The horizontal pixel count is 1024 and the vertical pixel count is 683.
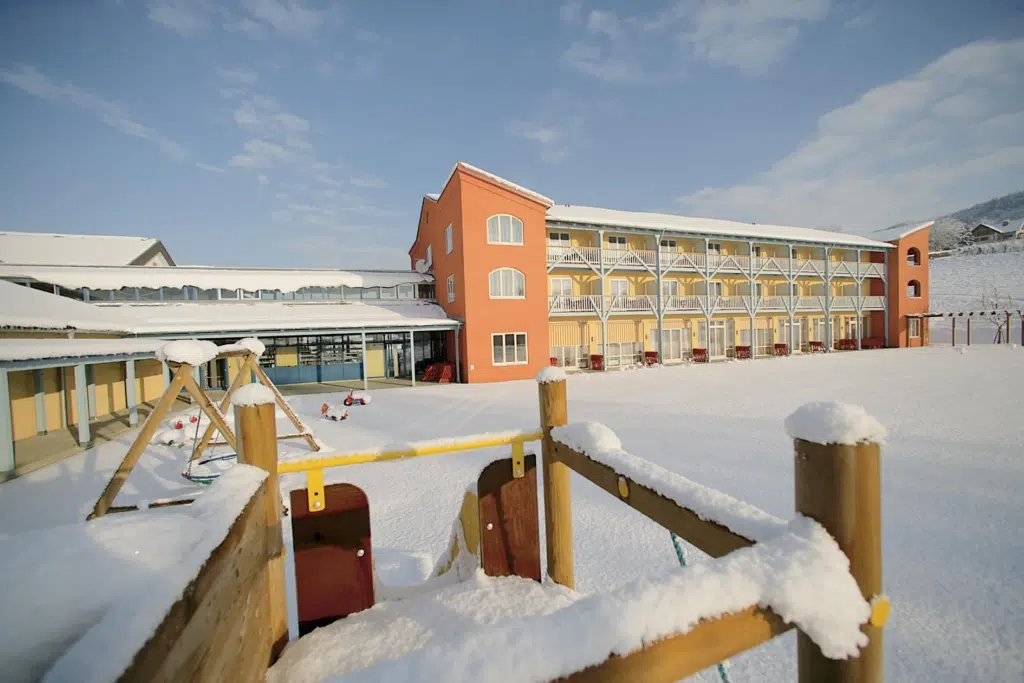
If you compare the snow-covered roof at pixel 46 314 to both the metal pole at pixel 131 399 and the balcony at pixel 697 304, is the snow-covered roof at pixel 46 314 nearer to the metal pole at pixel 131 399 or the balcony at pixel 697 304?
the metal pole at pixel 131 399

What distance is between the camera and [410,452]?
2154 millimetres

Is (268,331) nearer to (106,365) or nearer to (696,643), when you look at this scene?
(106,365)

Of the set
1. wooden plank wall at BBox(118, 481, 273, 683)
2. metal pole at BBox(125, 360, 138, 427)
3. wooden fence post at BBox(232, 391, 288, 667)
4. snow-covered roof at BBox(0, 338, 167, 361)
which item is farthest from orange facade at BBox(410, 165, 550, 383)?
wooden plank wall at BBox(118, 481, 273, 683)

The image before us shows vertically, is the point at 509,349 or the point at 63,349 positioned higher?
the point at 63,349

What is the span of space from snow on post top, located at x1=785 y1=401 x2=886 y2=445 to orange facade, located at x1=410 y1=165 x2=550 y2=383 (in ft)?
51.1

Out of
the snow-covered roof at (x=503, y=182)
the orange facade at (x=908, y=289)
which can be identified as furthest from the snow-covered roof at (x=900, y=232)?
the snow-covered roof at (x=503, y=182)

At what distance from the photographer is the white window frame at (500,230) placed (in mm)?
16958

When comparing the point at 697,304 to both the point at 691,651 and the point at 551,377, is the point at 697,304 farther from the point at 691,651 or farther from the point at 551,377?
the point at 691,651

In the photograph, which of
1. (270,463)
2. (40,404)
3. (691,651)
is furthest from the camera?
(40,404)

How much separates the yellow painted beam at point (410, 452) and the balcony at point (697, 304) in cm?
1678

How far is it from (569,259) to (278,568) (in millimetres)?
19522

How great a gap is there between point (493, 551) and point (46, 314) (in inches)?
518

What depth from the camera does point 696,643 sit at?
79cm

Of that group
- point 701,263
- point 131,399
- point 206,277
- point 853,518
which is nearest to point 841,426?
point 853,518
